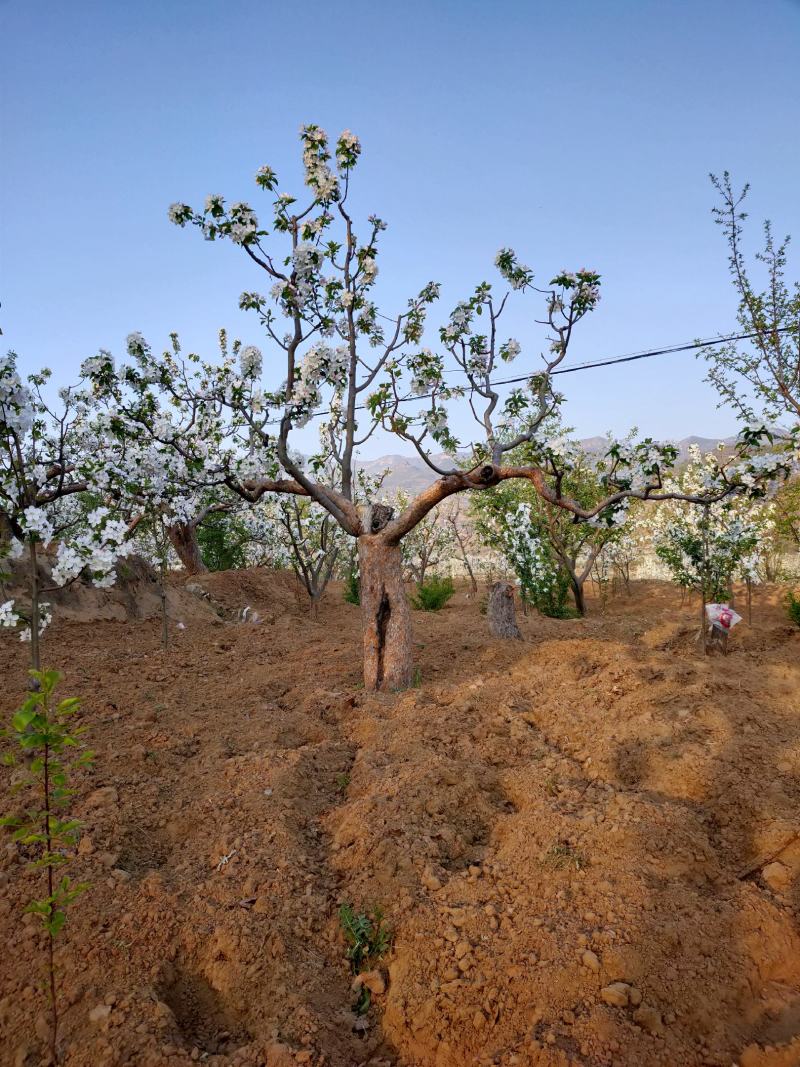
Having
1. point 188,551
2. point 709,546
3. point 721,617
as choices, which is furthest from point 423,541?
point 721,617

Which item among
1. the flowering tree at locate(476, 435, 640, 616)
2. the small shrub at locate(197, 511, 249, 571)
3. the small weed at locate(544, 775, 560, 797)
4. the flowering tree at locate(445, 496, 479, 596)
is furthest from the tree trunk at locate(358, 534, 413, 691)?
the small shrub at locate(197, 511, 249, 571)

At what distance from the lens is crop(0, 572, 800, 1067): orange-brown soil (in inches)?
105

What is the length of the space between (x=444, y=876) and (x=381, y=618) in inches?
149

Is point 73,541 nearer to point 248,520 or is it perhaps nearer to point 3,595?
point 3,595

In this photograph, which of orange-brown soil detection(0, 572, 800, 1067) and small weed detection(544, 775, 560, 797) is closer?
orange-brown soil detection(0, 572, 800, 1067)

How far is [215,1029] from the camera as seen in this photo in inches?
111

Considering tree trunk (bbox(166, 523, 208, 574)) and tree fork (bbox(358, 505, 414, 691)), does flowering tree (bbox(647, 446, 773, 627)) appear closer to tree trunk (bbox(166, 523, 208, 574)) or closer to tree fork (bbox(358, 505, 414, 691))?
tree fork (bbox(358, 505, 414, 691))

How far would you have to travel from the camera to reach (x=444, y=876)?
3.63m

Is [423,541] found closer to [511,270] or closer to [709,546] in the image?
[709,546]

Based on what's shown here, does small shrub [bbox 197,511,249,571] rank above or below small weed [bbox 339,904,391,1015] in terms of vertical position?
above

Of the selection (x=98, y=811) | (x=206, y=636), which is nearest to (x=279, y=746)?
(x=98, y=811)

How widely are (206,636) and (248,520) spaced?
23.1 ft

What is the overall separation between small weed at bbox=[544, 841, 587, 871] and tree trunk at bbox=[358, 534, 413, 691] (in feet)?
11.6

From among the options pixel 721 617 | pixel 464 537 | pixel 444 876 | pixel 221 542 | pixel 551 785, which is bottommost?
pixel 444 876
